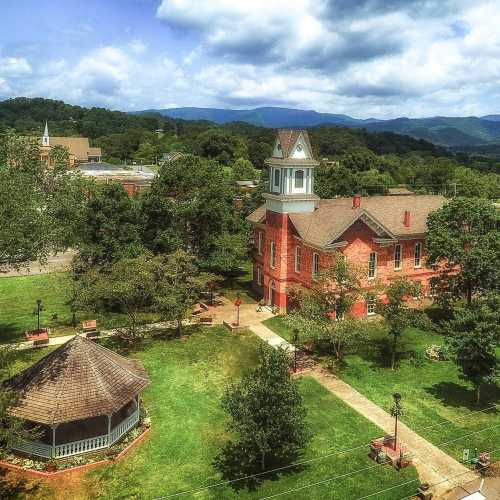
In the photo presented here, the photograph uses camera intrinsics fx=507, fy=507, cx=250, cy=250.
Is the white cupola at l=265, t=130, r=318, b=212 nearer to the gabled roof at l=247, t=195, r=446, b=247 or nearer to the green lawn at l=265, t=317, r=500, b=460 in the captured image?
the gabled roof at l=247, t=195, r=446, b=247

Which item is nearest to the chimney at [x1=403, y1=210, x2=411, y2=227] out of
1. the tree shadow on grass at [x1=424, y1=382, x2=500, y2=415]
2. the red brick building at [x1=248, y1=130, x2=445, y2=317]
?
the red brick building at [x1=248, y1=130, x2=445, y2=317]

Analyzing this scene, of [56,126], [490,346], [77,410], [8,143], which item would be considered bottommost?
[77,410]

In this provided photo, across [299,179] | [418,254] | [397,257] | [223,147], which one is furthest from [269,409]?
[223,147]

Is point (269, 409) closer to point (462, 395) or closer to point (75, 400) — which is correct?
point (75, 400)

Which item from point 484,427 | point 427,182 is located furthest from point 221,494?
point 427,182

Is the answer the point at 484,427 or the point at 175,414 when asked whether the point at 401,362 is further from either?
the point at 175,414
